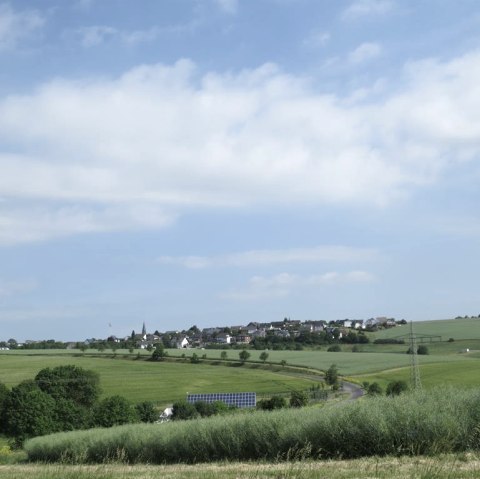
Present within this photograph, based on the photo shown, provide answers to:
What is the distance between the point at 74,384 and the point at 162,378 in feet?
106

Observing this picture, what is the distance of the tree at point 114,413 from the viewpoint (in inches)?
2896

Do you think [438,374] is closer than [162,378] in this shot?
Yes

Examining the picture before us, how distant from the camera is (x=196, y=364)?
15588 cm

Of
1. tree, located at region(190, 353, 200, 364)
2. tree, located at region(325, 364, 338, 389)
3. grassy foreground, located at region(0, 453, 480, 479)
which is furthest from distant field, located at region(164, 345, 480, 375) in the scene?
grassy foreground, located at region(0, 453, 480, 479)

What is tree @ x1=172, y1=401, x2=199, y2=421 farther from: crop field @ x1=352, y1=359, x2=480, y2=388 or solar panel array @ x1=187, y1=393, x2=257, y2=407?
crop field @ x1=352, y1=359, x2=480, y2=388

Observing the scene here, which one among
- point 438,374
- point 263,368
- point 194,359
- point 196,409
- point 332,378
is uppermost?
point 194,359

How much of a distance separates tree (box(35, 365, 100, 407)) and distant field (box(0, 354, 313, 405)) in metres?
8.93

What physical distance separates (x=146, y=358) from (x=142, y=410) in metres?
78.0

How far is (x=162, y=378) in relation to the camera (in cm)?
12988

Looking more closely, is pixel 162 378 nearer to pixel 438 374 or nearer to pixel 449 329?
pixel 438 374

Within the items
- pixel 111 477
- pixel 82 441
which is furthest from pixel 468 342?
pixel 111 477

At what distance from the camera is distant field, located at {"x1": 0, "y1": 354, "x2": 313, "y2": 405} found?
374ft

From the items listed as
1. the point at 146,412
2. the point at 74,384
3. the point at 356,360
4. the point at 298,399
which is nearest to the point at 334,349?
the point at 356,360

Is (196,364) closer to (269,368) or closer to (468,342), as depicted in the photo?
(269,368)
